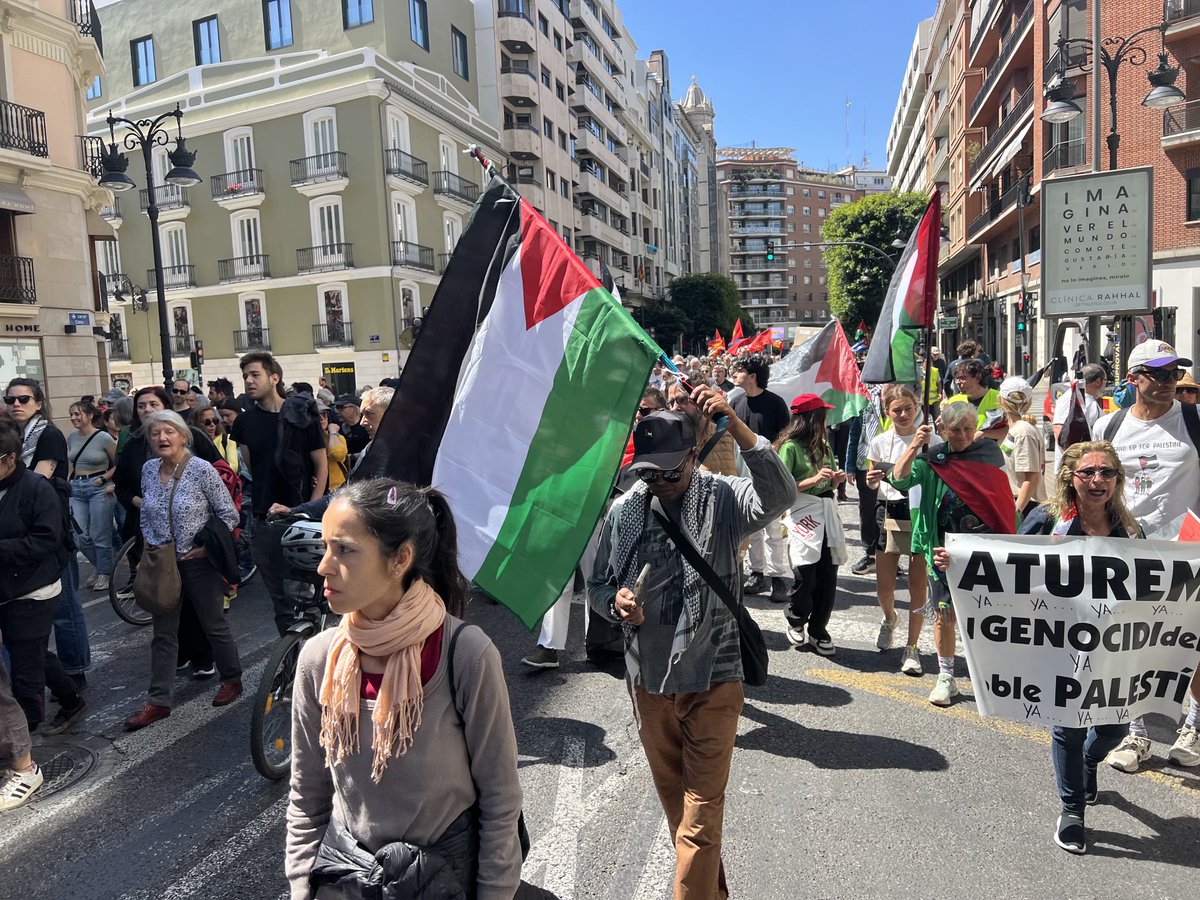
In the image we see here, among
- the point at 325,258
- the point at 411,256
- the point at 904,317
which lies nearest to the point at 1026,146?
the point at 411,256

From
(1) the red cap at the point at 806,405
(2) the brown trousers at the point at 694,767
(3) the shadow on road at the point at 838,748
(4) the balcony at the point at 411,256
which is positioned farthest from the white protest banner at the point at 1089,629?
(4) the balcony at the point at 411,256

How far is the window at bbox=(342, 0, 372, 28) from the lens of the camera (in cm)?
3384

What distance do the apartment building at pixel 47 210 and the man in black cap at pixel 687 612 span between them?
18090 millimetres

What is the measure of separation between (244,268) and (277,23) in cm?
1077

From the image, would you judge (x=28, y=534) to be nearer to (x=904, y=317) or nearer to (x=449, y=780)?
(x=449, y=780)

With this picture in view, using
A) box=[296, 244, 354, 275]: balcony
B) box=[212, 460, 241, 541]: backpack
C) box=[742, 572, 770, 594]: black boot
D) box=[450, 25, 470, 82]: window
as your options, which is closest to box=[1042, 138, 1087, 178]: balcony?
box=[296, 244, 354, 275]: balcony

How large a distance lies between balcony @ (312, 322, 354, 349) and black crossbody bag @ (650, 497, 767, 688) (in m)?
31.9

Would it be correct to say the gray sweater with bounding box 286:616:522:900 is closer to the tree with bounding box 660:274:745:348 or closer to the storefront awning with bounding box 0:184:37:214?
the storefront awning with bounding box 0:184:37:214

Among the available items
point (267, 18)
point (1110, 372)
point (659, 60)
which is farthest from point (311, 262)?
point (659, 60)

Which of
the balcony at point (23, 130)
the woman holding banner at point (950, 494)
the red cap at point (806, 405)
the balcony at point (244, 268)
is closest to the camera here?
the woman holding banner at point (950, 494)

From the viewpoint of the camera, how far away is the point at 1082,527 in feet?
11.7

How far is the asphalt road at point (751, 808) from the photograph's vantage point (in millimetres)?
3223

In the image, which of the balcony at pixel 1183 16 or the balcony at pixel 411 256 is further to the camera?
the balcony at pixel 411 256

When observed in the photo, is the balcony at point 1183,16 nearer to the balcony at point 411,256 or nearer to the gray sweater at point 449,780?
the balcony at point 411,256
